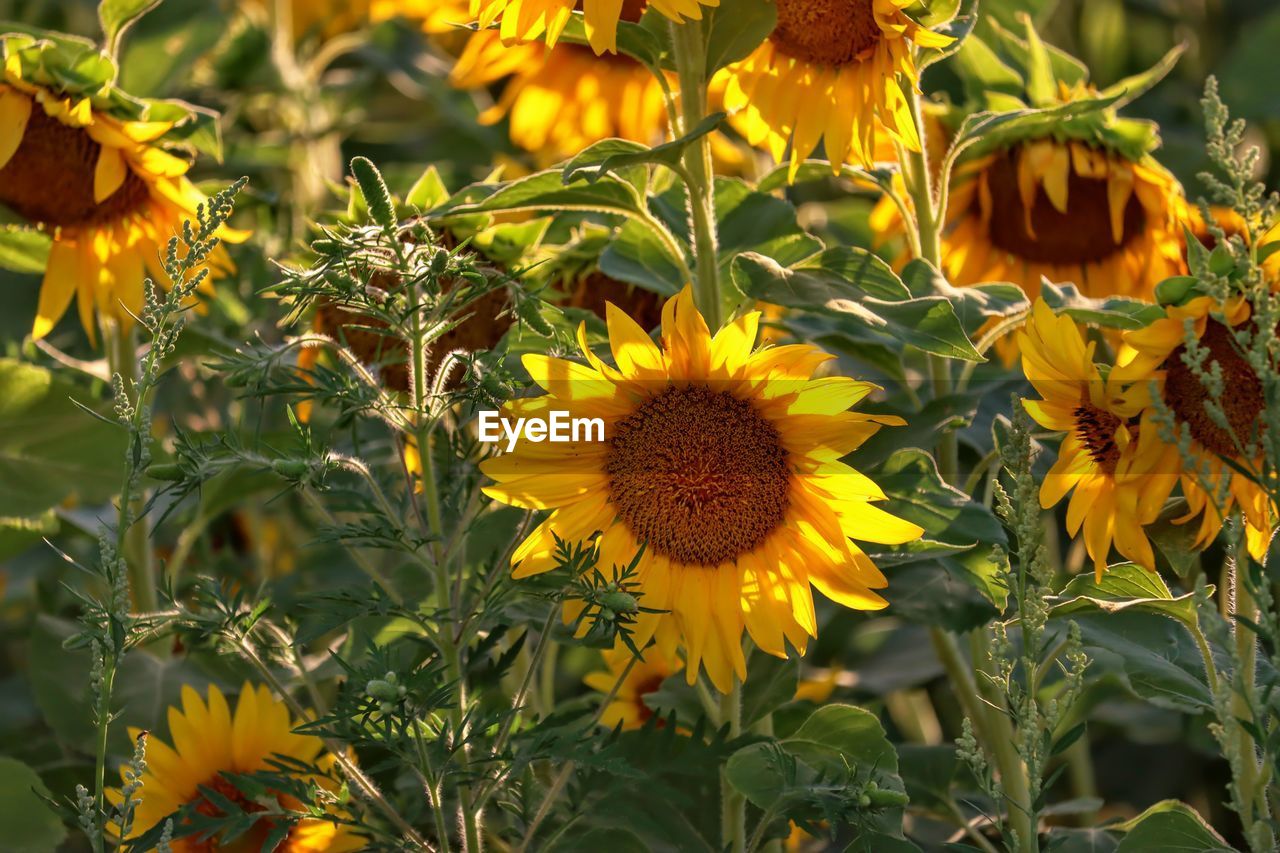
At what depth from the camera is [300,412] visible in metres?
1.18

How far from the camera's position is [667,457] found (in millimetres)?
915

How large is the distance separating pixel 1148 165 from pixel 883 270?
0.37 m

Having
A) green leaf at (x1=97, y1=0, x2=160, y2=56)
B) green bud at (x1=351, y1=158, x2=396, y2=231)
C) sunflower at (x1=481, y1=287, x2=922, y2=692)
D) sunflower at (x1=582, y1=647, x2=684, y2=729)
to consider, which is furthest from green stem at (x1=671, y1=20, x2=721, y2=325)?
green leaf at (x1=97, y1=0, x2=160, y2=56)

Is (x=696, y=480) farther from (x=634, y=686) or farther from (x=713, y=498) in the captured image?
(x=634, y=686)

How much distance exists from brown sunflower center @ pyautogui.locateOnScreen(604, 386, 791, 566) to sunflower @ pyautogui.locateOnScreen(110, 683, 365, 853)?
25cm

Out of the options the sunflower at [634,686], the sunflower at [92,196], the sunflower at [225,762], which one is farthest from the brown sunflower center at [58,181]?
the sunflower at [634,686]

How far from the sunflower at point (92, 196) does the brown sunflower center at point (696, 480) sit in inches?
15.8

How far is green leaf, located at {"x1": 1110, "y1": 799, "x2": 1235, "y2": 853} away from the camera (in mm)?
893

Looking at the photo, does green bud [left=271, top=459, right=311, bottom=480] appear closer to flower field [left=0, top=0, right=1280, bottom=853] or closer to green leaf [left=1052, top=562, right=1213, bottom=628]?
flower field [left=0, top=0, right=1280, bottom=853]

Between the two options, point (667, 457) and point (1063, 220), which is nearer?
point (667, 457)

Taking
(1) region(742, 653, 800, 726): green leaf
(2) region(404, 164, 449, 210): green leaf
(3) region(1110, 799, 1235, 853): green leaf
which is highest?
(2) region(404, 164, 449, 210): green leaf

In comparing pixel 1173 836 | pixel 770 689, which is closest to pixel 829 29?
pixel 770 689

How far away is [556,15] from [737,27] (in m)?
0.11

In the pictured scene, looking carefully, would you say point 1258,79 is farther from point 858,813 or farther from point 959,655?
point 858,813
